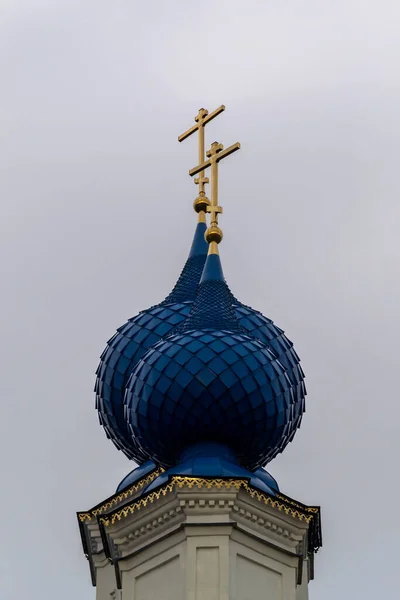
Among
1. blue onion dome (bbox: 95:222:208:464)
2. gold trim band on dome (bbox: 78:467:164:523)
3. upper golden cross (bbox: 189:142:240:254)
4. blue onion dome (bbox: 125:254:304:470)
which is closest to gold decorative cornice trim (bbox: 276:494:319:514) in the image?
blue onion dome (bbox: 125:254:304:470)

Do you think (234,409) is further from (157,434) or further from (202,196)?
(202,196)

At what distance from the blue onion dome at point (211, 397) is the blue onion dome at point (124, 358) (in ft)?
4.58

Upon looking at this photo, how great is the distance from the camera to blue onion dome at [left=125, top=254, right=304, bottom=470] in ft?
54.4

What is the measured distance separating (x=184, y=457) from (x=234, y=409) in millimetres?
601

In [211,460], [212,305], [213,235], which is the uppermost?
[213,235]

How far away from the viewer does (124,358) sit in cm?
1878

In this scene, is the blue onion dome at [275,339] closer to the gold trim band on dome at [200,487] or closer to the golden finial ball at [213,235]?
the golden finial ball at [213,235]

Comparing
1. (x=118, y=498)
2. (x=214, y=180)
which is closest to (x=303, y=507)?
(x=118, y=498)

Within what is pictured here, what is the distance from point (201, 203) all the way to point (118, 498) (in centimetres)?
313

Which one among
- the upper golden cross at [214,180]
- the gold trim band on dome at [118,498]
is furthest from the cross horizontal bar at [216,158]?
the gold trim band on dome at [118,498]

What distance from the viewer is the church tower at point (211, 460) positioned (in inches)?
626

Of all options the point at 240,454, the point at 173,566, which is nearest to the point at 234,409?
the point at 240,454

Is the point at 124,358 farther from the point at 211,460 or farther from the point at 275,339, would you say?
the point at 211,460

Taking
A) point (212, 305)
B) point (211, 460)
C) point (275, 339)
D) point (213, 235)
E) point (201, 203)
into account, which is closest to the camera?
point (211, 460)
